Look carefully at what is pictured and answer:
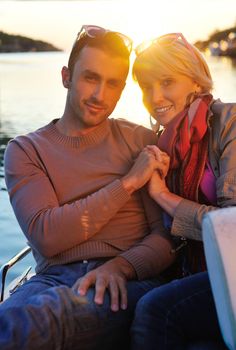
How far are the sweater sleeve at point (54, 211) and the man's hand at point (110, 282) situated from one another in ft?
0.61

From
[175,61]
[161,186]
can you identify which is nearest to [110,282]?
[161,186]

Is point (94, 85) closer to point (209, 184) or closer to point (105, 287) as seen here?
point (209, 184)

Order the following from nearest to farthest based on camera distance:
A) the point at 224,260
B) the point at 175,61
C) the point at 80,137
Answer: the point at 224,260
the point at 175,61
the point at 80,137

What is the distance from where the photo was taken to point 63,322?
2.25 meters

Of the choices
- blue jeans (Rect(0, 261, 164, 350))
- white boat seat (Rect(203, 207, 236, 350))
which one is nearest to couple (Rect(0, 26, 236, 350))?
blue jeans (Rect(0, 261, 164, 350))

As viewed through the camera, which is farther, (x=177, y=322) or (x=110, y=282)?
(x=110, y=282)

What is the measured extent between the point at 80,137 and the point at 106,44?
1.43 ft

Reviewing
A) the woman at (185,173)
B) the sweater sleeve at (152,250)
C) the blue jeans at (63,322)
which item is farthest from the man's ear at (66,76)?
the blue jeans at (63,322)

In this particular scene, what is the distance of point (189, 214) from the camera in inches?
103

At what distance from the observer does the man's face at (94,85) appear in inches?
115

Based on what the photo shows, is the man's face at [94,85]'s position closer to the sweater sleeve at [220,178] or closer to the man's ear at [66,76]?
the man's ear at [66,76]

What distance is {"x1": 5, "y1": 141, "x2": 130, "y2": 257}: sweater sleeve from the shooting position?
8.77 feet

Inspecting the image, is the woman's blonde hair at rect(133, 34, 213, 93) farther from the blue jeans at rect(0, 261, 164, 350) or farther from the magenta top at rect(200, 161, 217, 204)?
the blue jeans at rect(0, 261, 164, 350)

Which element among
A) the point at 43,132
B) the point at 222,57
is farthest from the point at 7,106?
the point at 222,57
